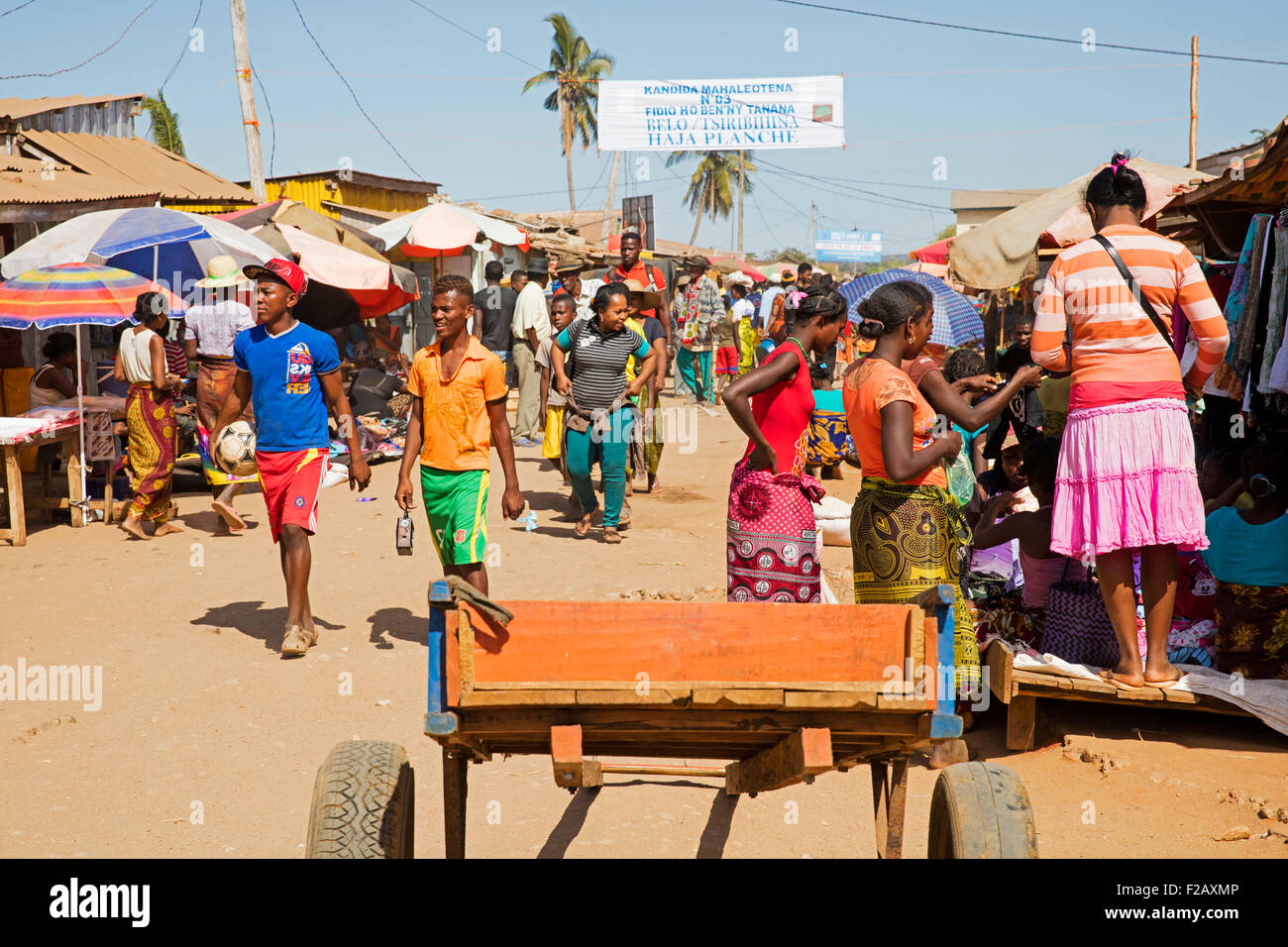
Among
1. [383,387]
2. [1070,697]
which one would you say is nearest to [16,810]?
[1070,697]

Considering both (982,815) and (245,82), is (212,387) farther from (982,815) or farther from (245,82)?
(982,815)

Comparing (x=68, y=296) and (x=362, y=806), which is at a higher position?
(x=68, y=296)

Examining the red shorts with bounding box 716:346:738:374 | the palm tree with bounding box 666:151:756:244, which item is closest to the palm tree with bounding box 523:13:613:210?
the palm tree with bounding box 666:151:756:244

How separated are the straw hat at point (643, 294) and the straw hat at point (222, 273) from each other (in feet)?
13.7

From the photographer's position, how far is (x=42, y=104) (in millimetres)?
16688

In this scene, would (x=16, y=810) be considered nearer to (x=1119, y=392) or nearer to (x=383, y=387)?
(x=1119, y=392)

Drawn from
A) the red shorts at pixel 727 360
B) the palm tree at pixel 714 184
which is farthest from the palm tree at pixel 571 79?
the red shorts at pixel 727 360

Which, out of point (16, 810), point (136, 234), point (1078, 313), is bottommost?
point (16, 810)

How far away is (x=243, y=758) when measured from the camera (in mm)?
5164

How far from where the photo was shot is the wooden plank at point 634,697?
270cm

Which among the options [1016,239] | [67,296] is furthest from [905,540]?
[67,296]

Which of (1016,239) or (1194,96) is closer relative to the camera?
(1016,239)

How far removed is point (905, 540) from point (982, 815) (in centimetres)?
181

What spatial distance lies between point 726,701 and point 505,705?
0.53 m
